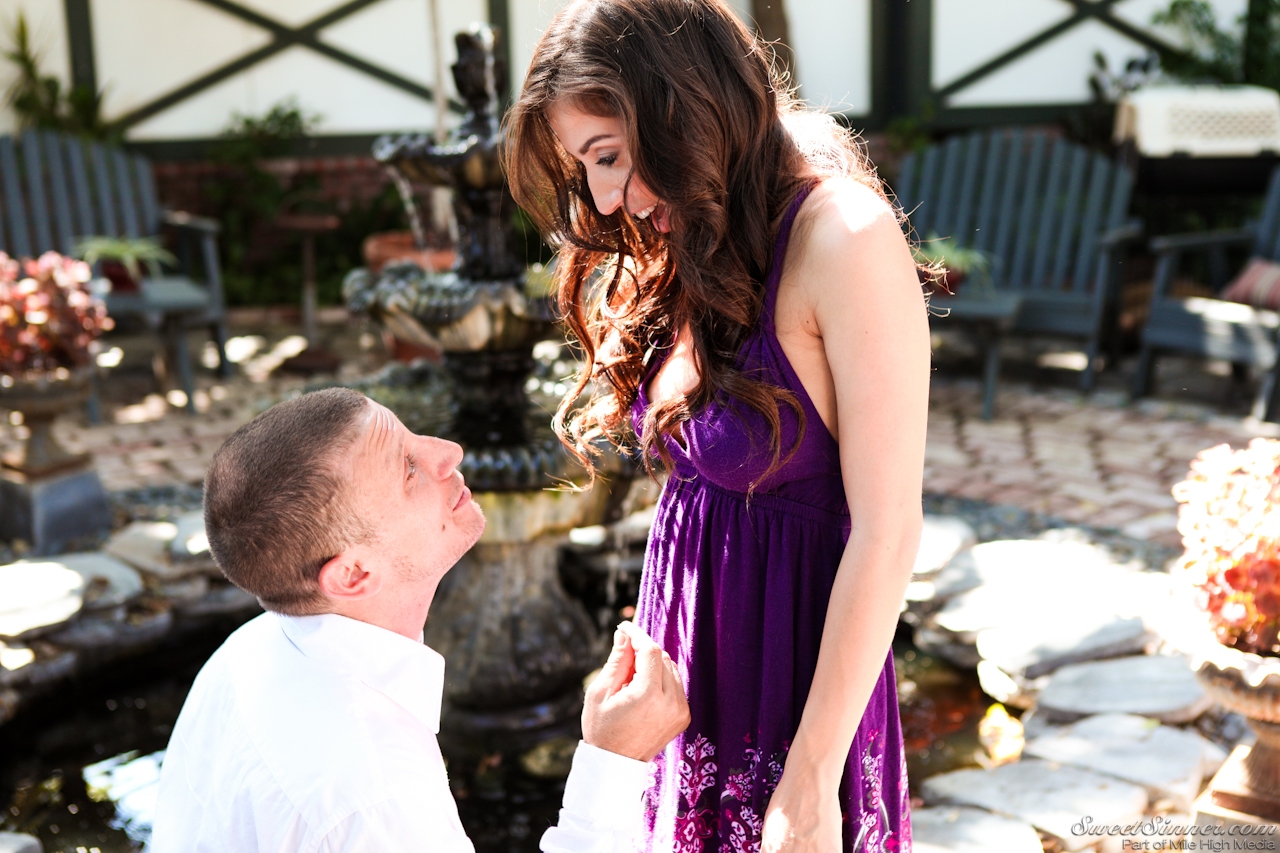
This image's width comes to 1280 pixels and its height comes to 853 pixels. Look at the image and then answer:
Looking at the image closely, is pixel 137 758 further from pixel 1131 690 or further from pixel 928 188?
pixel 928 188

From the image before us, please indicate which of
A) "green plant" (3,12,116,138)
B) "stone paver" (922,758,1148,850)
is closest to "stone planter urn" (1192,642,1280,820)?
"stone paver" (922,758,1148,850)

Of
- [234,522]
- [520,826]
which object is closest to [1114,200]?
[520,826]

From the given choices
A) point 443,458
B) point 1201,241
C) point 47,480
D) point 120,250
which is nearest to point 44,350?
point 47,480

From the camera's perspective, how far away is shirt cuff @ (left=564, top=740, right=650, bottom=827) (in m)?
1.35

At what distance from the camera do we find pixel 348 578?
1.34 m

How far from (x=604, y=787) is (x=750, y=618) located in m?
0.32

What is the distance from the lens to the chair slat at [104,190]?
22.8 ft

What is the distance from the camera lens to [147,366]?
7395mm

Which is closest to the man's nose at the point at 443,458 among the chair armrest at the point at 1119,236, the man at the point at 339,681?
the man at the point at 339,681

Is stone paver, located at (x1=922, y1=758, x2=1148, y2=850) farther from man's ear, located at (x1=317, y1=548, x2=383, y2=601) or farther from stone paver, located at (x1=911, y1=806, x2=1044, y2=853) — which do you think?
man's ear, located at (x1=317, y1=548, x2=383, y2=601)

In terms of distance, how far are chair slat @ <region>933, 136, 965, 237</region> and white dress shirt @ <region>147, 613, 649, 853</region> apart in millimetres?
6093

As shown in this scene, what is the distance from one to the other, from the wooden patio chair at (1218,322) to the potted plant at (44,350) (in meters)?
4.90

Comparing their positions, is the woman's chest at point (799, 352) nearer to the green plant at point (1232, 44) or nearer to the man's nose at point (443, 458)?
the man's nose at point (443, 458)

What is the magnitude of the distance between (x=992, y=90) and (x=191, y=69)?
19.3 ft
